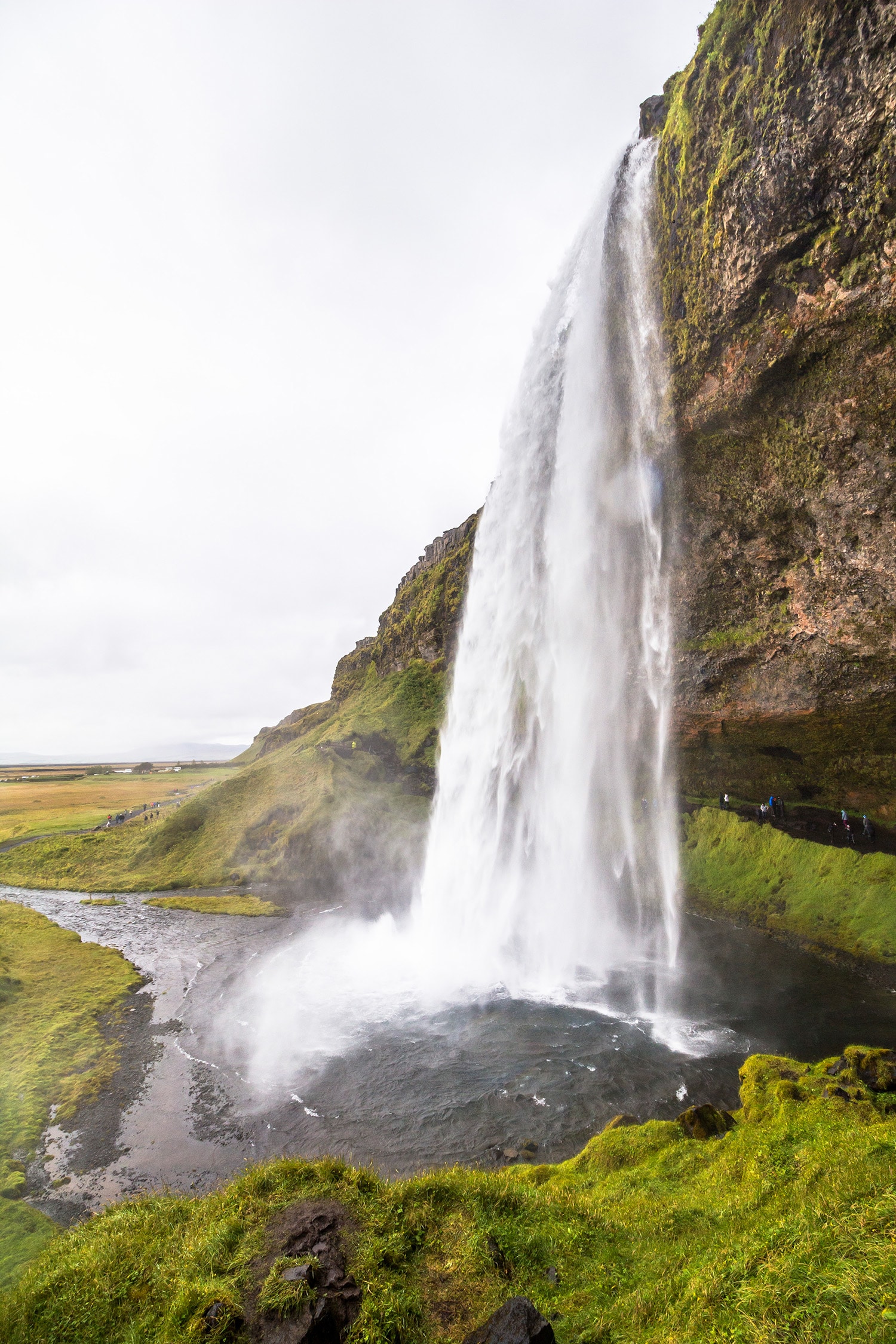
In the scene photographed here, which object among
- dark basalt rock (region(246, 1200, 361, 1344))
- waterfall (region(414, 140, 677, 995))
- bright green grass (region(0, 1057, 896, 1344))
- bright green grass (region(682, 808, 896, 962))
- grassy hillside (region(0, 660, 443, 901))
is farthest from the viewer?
grassy hillside (region(0, 660, 443, 901))

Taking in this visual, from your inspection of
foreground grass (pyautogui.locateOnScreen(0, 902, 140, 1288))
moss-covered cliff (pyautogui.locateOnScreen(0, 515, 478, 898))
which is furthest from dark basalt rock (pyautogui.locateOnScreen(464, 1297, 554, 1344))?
moss-covered cliff (pyautogui.locateOnScreen(0, 515, 478, 898))

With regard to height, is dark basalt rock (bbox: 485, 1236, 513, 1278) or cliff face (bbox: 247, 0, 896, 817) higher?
cliff face (bbox: 247, 0, 896, 817)

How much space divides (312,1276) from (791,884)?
125 feet

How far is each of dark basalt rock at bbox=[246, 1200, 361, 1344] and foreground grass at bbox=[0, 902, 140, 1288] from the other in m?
4.67

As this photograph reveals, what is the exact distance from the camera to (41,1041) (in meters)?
20.6

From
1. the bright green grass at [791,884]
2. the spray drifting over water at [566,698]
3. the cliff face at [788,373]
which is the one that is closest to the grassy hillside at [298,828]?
the spray drifting over water at [566,698]

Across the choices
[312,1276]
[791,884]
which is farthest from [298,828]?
[312,1276]

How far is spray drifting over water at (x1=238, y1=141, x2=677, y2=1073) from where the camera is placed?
31.1 m

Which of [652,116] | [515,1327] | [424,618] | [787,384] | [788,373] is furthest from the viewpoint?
[424,618]

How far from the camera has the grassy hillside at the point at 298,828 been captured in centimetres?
4925

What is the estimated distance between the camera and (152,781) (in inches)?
6107

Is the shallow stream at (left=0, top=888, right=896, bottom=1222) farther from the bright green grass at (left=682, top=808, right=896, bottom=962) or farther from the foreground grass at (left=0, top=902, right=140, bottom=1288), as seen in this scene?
the bright green grass at (left=682, top=808, right=896, bottom=962)

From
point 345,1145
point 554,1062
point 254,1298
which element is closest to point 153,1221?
point 254,1298

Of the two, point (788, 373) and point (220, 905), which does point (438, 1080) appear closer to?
point (220, 905)
